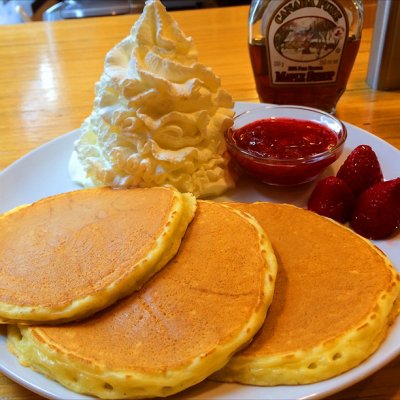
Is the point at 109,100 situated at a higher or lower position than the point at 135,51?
lower

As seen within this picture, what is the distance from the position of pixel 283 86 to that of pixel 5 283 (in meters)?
1.51

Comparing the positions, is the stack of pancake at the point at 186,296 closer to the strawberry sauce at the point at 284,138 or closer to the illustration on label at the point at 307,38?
the strawberry sauce at the point at 284,138

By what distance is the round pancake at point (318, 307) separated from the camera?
103 centimetres

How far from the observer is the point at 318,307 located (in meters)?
1.14

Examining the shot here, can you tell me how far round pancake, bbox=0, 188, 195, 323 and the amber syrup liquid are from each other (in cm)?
99

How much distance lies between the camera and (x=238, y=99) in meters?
2.55

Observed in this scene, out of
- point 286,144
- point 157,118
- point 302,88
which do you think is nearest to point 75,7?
point 302,88

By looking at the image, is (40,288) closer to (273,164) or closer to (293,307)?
(293,307)

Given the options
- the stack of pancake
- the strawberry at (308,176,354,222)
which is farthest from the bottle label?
the stack of pancake

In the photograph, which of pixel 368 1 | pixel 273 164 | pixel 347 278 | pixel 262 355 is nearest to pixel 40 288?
pixel 262 355

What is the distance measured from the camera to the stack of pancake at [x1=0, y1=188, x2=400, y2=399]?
3.37 feet

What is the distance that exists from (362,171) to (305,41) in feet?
2.51

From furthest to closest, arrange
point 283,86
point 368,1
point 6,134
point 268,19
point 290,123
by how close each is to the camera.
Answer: point 368,1
point 6,134
point 283,86
point 268,19
point 290,123

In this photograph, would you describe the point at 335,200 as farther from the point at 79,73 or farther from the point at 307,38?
the point at 79,73
